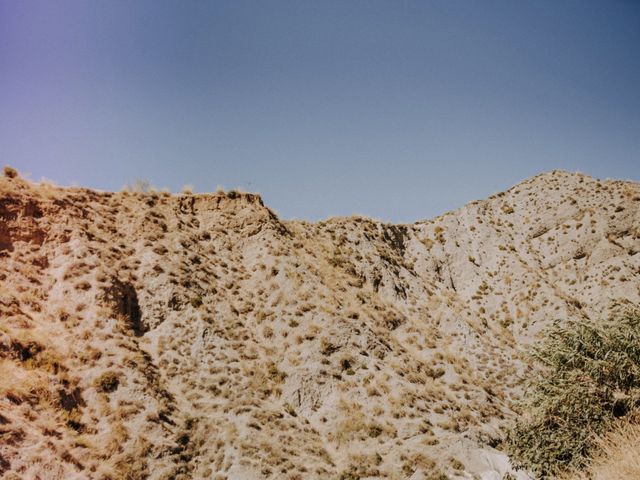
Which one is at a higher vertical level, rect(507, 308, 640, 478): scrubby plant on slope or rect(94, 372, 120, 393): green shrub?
rect(94, 372, 120, 393): green shrub

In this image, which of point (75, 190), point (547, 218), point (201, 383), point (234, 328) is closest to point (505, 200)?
point (547, 218)

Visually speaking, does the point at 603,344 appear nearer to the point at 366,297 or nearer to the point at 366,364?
the point at 366,364

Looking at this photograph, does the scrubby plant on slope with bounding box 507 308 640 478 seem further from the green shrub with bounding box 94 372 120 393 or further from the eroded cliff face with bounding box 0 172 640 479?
the green shrub with bounding box 94 372 120 393

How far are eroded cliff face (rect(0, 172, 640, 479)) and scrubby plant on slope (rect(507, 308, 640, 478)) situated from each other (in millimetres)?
2494

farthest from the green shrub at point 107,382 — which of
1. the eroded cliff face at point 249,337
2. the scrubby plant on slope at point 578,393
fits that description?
the scrubby plant on slope at point 578,393

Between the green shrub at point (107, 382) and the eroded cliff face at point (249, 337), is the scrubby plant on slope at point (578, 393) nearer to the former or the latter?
the eroded cliff face at point (249, 337)

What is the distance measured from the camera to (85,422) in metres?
15.2

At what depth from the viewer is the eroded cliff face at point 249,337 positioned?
15.6 meters

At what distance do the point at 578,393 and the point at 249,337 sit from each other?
16925mm

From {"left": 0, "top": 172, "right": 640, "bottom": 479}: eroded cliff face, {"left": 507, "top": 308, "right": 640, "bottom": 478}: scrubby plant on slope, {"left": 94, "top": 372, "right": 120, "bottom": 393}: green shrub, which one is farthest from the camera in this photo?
{"left": 94, "top": 372, "right": 120, "bottom": 393}: green shrub

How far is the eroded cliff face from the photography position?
615 inches

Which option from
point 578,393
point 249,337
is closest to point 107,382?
point 249,337

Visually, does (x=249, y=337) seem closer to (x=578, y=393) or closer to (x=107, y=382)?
(x=107, y=382)

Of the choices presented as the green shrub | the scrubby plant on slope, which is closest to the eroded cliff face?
the green shrub
